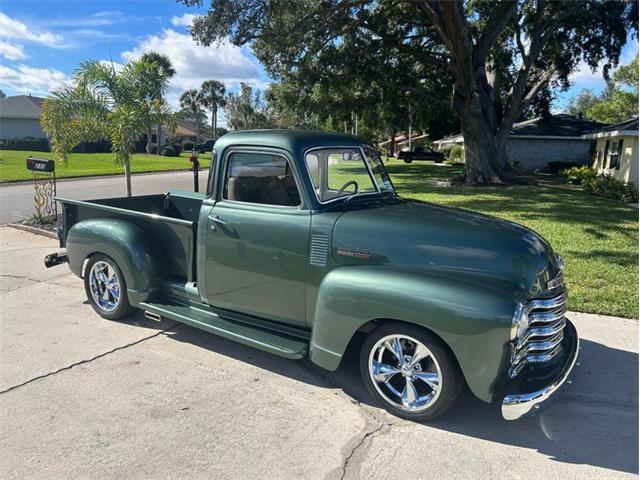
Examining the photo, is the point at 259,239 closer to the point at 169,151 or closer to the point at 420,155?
the point at 420,155

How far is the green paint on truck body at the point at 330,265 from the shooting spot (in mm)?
3033

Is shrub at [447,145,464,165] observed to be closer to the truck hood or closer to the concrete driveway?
the concrete driveway

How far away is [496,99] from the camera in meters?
23.9

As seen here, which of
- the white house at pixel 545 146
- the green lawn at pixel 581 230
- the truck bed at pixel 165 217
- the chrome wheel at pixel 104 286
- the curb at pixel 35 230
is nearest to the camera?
the truck bed at pixel 165 217

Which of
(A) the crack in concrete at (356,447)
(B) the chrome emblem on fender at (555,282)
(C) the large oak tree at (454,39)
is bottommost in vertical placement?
(A) the crack in concrete at (356,447)

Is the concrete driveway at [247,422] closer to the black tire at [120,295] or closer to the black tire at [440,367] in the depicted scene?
the black tire at [440,367]

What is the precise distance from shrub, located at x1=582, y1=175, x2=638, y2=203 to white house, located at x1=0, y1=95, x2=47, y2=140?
44.5 metres

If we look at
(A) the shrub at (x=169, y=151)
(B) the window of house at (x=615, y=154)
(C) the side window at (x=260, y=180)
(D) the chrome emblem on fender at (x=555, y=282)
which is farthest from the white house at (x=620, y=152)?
(A) the shrub at (x=169, y=151)

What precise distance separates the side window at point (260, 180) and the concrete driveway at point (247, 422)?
4.64ft

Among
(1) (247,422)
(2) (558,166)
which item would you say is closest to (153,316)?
(1) (247,422)

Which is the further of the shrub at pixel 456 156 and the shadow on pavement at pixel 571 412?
the shrub at pixel 456 156

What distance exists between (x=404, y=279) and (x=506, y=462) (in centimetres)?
126

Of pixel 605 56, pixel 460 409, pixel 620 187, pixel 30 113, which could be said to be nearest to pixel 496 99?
pixel 605 56

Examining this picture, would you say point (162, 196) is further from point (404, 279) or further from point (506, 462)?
point (506, 462)
